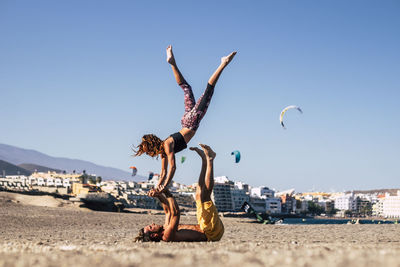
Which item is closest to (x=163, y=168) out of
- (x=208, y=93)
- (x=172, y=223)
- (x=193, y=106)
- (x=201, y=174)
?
(x=201, y=174)

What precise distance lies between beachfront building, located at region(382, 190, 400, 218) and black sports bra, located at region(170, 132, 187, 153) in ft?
483

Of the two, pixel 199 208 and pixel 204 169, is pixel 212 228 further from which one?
pixel 204 169

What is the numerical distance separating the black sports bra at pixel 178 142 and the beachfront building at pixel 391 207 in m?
147

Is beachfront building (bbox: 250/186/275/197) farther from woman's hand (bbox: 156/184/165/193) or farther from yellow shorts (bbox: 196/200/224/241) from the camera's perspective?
woman's hand (bbox: 156/184/165/193)

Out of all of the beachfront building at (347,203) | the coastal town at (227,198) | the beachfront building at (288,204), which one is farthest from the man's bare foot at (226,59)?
the beachfront building at (347,203)

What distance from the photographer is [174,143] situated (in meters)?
8.89

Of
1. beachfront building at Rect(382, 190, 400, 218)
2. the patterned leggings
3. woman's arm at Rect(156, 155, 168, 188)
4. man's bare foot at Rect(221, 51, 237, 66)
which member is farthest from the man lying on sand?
beachfront building at Rect(382, 190, 400, 218)

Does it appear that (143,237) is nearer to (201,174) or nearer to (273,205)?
(201,174)

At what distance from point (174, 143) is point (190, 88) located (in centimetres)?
135

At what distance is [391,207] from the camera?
147 metres

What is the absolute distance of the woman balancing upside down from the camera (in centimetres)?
877

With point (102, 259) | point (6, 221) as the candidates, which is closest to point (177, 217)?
point (102, 259)

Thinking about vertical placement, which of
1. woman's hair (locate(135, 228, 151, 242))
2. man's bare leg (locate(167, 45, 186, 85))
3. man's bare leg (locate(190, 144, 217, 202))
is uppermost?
man's bare leg (locate(167, 45, 186, 85))

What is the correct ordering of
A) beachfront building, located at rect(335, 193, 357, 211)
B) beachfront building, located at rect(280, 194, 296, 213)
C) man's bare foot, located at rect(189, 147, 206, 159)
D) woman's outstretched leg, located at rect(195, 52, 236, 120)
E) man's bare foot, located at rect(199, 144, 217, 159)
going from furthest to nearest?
beachfront building, located at rect(335, 193, 357, 211)
beachfront building, located at rect(280, 194, 296, 213)
woman's outstretched leg, located at rect(195, 52, 236, 120)
man's bare foot, located at rect(189, 147, 206, 159)
man's bare foot, located at rect(199, 144, 217, 159)
